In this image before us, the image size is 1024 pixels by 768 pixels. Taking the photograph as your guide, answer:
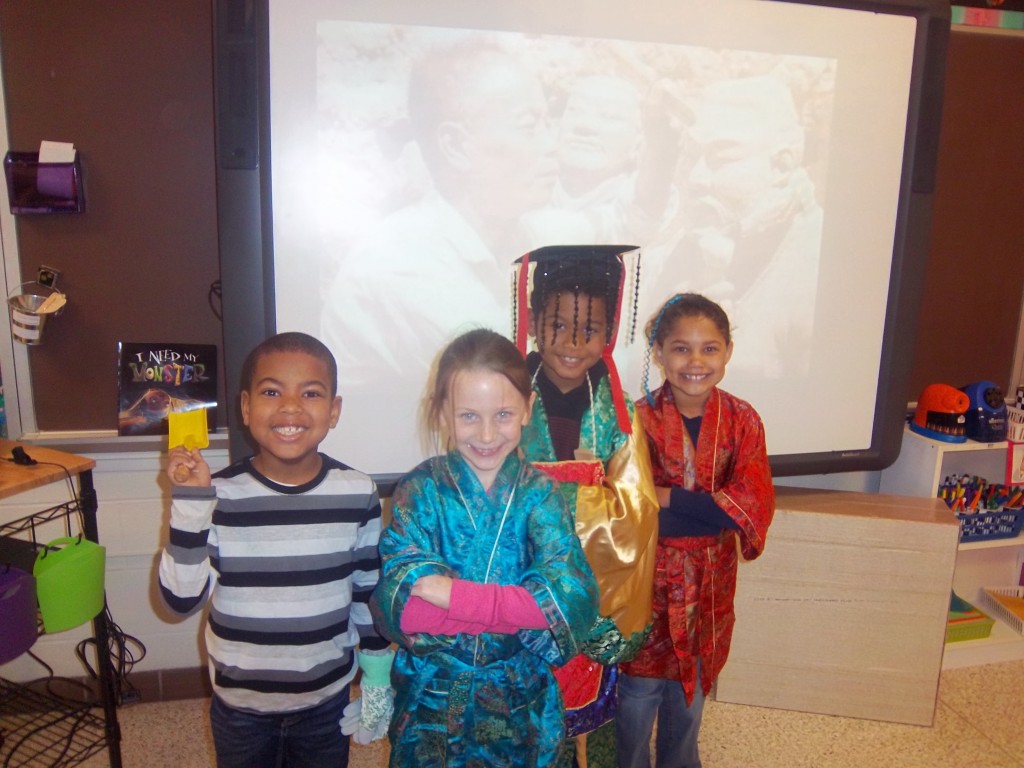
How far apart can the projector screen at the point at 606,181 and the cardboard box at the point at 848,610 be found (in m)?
0.19

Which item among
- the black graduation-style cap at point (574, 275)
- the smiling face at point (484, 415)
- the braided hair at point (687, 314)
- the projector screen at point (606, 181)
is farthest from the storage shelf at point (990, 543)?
the smiling face at point (484, 415)

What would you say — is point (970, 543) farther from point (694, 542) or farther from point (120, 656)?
point (120, 656)

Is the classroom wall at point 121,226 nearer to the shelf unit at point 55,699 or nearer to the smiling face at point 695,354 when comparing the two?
the shelf unit at point 55,699

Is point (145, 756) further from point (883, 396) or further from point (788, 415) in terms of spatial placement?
point (883, 396)

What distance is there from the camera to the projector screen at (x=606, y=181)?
1522 millimetres

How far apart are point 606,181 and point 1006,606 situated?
2.12 metres

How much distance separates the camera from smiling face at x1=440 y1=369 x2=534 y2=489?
41.8 inches

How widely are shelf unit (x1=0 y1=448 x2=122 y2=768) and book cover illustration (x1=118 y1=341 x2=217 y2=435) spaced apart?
0.94ft

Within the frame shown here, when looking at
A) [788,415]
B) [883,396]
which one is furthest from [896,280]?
[788,415]

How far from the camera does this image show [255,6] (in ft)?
4.71

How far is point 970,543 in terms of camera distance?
2244 millimetres

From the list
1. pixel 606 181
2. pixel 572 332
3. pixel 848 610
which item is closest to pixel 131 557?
pixel 572 332

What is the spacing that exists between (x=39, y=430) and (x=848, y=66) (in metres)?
2.39

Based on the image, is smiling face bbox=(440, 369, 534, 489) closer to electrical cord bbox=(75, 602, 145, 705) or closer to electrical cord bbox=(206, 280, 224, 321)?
electrical cord bbox=(206, 280, 224, 321)
